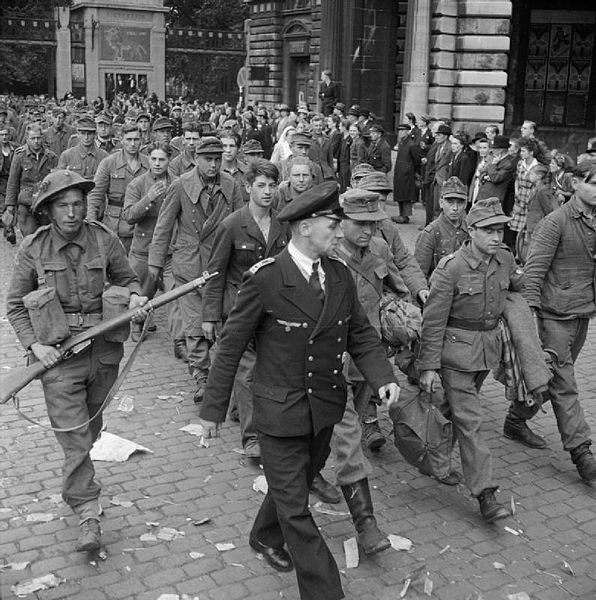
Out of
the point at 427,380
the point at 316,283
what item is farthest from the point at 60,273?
the point at 427,380

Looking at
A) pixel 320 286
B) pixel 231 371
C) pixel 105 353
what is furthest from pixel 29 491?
pixel 320 286

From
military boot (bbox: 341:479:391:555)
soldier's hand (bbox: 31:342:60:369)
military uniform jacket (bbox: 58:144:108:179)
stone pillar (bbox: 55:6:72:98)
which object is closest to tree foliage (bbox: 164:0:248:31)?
stone pillar (bbox: 55:6:72:98)

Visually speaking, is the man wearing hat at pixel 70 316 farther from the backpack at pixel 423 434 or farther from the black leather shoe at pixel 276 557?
the backpack at pixel 423 434

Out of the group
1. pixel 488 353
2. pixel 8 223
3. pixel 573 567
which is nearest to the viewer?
pixel 573 567

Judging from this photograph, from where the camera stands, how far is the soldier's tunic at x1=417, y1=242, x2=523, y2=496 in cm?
604

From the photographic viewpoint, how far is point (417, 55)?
23797 millimetres

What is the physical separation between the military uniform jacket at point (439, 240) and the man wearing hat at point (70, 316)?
3.24 meters

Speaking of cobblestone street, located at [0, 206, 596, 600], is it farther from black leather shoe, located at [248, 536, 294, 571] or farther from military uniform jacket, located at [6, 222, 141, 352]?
military uniform jacket, located at [6, 222, 141, 352]

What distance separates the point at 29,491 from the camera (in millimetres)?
6227

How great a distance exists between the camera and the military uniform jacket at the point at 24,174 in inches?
589

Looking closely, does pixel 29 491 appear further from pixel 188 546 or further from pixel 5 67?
pixel 5 67

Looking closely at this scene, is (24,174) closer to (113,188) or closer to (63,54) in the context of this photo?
(113,188)

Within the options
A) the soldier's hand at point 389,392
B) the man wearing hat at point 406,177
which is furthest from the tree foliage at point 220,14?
the soldier's hand at point 389,392

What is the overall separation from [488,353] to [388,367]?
136cm
